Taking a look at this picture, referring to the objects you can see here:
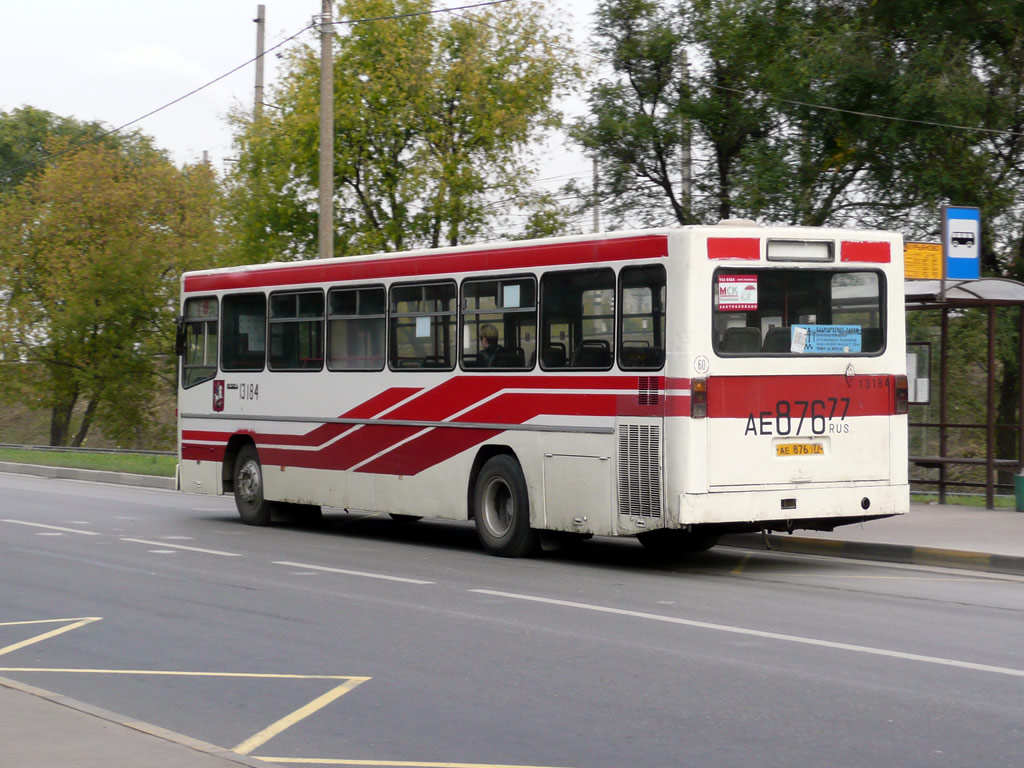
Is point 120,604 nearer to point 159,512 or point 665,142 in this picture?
point 159,512

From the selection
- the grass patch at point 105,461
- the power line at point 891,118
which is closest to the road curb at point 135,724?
the power line at point 891,118

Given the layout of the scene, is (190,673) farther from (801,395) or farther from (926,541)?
(926,541)

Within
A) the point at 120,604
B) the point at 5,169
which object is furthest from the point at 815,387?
the point at 5,169

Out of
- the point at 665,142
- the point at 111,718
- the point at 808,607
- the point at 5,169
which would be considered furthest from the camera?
the point at 5,169

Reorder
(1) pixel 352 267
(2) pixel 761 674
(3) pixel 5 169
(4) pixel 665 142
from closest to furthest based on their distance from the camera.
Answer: (2) pixel 761 674
(1) pixel 352 267
(4) pixel 665 142
(3) pixel 5 169

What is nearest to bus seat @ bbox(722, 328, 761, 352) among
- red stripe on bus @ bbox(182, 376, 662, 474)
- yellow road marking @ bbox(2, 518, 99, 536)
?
red stripe on bus @ bbox(182, 376, 662, 474)

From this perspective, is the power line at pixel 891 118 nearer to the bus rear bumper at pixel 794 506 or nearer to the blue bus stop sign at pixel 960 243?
the blue bus stop sign at pixel 960 243

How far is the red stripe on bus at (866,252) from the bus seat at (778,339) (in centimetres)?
95

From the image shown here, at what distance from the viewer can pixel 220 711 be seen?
7219mm

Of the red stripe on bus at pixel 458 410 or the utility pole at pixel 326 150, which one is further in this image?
the utility pole at pixel 326 150

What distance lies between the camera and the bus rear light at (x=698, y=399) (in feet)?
40.6

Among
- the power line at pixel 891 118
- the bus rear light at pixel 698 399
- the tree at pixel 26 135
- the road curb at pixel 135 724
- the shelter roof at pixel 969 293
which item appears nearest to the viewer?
the road curb at pixel 135 724

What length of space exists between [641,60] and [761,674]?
26.8 meters

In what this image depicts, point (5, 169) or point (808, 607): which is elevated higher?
point (5, 169)
